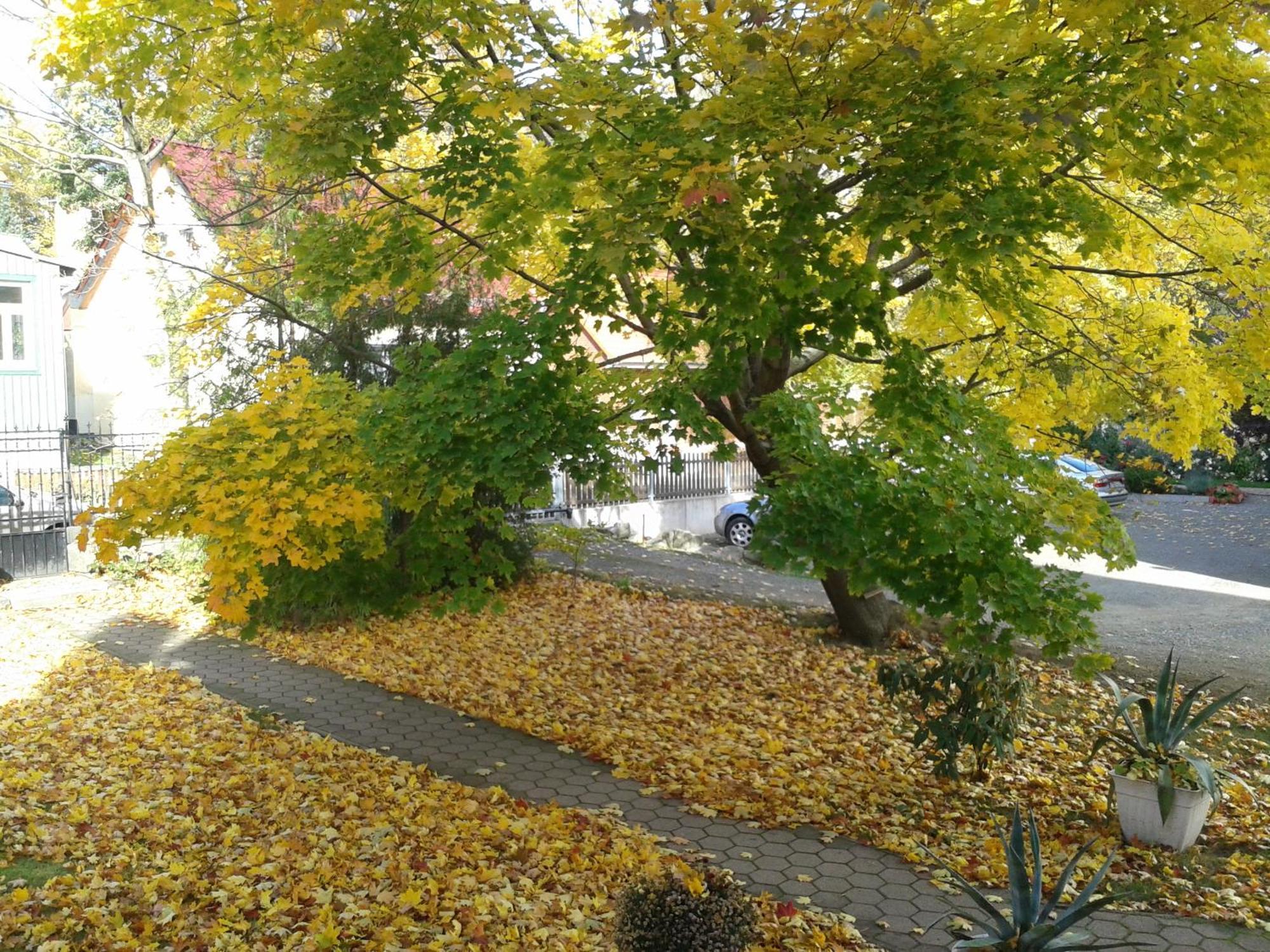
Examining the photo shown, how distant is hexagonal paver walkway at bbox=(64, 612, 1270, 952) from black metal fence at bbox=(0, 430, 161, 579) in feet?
9.48

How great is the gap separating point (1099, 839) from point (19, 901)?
5398 millimetres

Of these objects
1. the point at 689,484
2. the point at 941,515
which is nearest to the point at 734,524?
the point at 689,484

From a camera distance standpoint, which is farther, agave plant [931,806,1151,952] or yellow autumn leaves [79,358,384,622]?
yellow autumn leaves [79,358,384,622]

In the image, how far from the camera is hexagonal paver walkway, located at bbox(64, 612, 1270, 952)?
4.49 metres

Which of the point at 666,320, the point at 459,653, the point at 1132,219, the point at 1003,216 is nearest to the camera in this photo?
the point at 1003,216

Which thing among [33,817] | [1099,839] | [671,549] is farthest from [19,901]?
[671,549]

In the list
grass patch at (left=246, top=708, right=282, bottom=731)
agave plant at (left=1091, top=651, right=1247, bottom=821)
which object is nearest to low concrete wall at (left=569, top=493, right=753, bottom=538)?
grass patch at (left=246, top=708, right=282, bottom=731)

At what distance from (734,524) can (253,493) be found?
13.0 meters

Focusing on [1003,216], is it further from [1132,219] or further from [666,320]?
[1132,219]

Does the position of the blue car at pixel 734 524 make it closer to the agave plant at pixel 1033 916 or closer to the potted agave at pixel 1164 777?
the potted agave at pixel 1164 777

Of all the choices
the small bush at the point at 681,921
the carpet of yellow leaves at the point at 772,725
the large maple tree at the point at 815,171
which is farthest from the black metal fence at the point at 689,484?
the small bush at the point at 681,921

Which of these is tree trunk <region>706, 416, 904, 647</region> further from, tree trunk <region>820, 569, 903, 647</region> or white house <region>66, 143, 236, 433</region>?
white house <region>66, 143, 236, 433</region>

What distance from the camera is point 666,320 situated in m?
6.14

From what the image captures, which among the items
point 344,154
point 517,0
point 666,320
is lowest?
point 666,320
